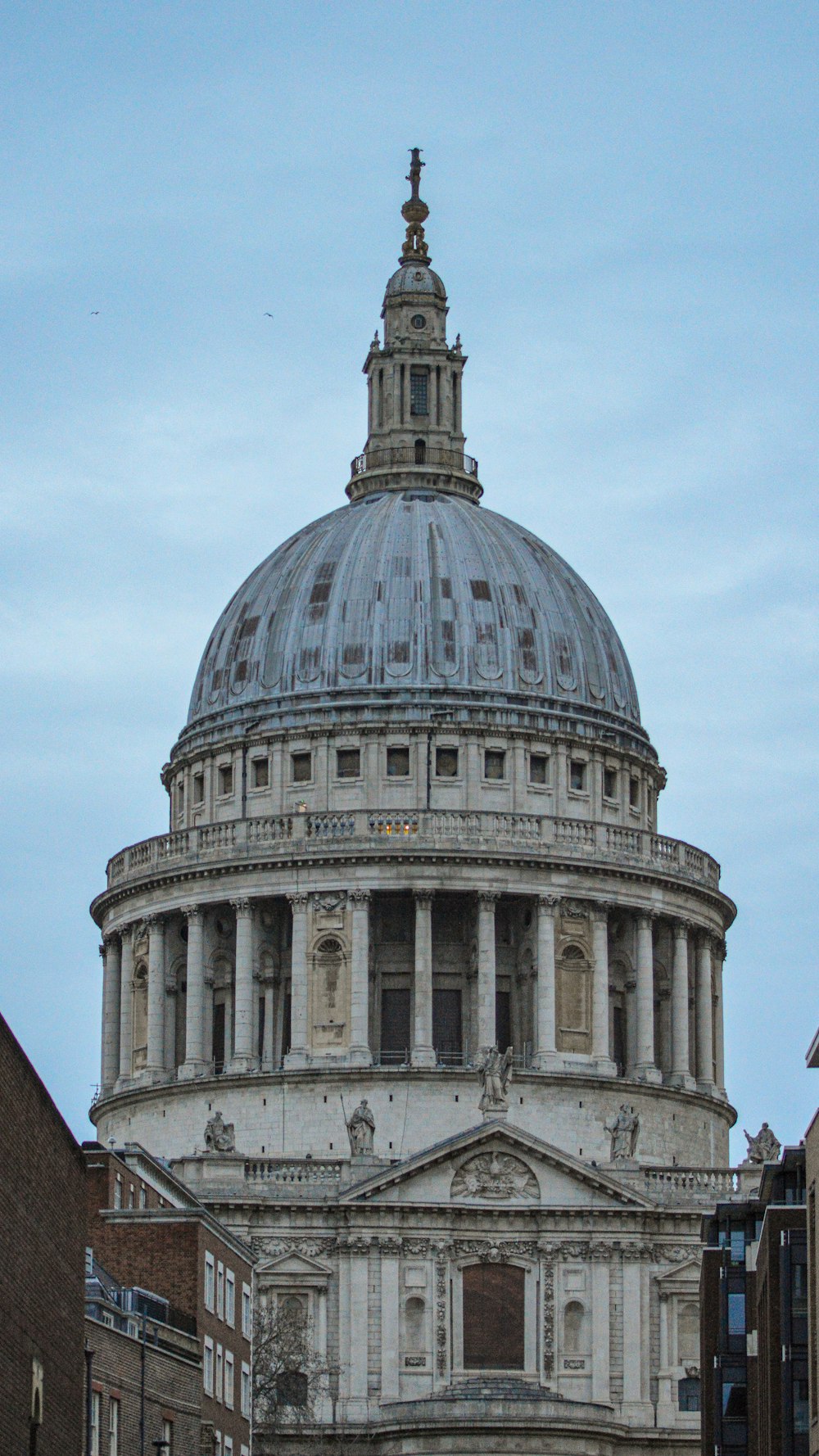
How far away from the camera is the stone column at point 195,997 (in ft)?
443

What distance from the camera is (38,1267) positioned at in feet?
173

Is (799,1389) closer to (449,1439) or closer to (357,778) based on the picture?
(449,1439)

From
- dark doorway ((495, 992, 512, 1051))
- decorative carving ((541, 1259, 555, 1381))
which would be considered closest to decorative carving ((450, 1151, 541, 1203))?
decorative carving ((541, 1259, 555, 1381))

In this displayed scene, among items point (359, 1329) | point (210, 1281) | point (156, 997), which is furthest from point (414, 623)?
point (210, 1281)

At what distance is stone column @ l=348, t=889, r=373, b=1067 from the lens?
132 metres

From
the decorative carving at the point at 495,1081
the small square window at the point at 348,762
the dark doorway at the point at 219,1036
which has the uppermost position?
the small square window at the point at 348,762

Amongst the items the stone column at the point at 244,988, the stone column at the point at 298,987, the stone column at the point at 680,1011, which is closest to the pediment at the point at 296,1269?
the stone column at the point at 298,987

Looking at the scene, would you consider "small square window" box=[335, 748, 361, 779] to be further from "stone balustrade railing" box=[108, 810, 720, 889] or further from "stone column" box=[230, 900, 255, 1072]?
"stone column" box=[230, 900, 255, 1072]

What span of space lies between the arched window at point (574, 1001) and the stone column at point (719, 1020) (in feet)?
25.3

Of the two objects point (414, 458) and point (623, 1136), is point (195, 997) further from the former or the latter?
point (414, 458)

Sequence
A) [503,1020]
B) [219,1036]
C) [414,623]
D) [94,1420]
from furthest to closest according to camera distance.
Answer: [414,623]
[219,1036]
[503,1020]
[94,1420]

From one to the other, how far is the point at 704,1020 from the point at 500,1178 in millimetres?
19938

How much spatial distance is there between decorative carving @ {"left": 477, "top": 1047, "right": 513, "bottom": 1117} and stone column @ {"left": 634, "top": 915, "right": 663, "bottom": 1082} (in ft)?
23.6

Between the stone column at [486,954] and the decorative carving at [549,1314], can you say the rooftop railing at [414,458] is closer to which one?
the stone column at [486,954]
